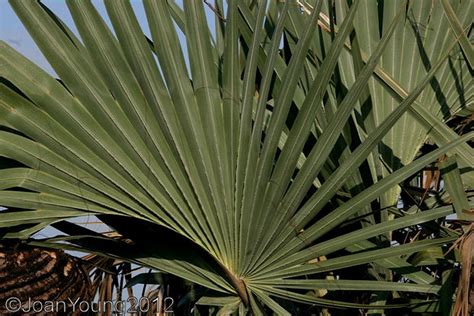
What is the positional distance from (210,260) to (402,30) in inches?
44.0

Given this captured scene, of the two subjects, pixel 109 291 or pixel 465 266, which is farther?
pixel 109 291

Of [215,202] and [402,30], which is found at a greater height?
[402,30]

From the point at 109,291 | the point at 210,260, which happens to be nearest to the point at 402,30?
the point at 210,260

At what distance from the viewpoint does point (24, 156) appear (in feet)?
7.57

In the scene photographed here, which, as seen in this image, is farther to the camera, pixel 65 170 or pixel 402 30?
pixel 402 30

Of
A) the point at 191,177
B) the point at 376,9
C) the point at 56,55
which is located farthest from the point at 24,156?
the point at 376,9

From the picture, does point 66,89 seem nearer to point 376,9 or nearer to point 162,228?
point 162,228

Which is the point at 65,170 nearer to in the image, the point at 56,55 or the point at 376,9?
the point at 56,55

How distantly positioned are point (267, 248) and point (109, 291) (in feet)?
3.94

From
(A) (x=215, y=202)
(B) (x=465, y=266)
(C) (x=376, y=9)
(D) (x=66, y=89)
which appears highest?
(C) (x=376, y=9)

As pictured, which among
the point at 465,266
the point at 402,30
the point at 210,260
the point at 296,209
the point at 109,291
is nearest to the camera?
the point at 465,266

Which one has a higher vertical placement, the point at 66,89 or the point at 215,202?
the point at 66,89

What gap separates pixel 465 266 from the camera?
198 cm

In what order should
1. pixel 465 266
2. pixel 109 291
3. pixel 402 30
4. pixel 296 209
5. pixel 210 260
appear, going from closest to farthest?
pixel 465 266
pixel 296 209
pixel 210 260
pixel 402 30
pixel 109 291
